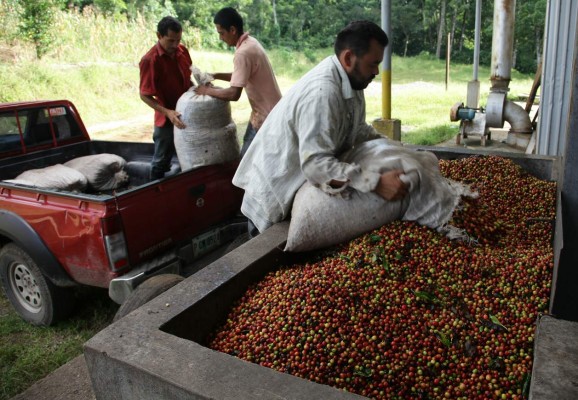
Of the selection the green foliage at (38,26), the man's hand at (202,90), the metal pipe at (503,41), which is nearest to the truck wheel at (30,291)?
the man's hand at (202,90)

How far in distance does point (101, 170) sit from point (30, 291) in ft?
4.02

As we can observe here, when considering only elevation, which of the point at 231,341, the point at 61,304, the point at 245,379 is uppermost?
the point at 245,379

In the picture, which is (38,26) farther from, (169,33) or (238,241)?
(238,241)

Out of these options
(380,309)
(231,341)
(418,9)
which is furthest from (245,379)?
(418,9)

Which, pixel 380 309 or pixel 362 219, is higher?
pixel 362 219

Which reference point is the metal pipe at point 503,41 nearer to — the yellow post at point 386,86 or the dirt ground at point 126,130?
the yellow post at point 386,86

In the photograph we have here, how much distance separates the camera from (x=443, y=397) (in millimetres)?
1854

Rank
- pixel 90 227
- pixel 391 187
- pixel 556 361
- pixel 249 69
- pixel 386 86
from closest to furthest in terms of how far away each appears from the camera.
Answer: pixel 556 361, pixel 391 187, pixel 90 227, pixel 249 69, pixel 386 86

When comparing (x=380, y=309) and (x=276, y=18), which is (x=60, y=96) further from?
(x=276, y=18)

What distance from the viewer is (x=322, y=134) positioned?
2621 millimetres

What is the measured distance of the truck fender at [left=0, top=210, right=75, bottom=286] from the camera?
3606 millimetres

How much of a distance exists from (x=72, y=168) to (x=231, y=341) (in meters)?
3.11

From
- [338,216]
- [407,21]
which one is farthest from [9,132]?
[407,21]

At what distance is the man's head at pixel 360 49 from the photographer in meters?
2.63
